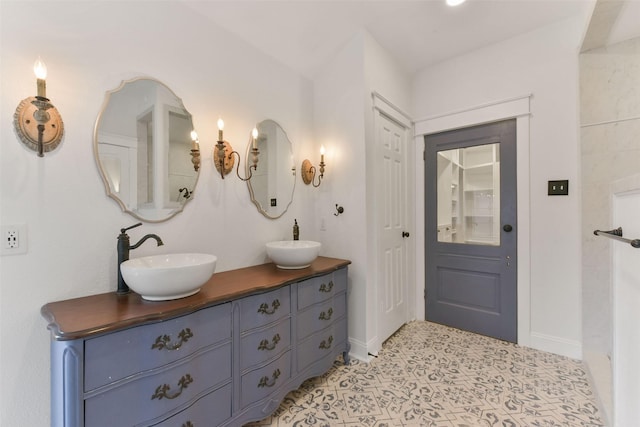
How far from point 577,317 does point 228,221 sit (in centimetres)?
284

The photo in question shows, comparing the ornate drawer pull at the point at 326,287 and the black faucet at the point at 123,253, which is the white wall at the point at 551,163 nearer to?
the ornate drawer pull at the point at 326,287

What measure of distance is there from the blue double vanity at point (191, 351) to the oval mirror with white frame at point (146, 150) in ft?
1.72

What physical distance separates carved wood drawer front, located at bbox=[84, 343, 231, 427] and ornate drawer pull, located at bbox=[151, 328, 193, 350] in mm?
81

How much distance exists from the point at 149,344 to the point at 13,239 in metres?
0.74

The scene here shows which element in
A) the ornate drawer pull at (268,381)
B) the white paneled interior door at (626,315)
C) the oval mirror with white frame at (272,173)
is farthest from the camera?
the oval mirror with white frame at (272,173)

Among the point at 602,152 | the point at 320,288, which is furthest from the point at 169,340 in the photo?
the point at 602,152

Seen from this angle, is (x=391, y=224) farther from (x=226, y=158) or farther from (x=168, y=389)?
(x=168, y=389)

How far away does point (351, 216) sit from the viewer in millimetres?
2316

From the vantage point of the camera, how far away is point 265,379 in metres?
1.54

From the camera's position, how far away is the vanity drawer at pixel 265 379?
146 cm

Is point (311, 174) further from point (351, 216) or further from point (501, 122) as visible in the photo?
point (501, 122)

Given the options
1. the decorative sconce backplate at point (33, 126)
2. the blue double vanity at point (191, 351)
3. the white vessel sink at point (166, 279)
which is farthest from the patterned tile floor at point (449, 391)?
the decorative sconce backplate at point (33, 126)

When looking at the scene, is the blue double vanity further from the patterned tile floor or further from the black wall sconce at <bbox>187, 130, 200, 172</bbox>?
the black wall sconce at <bbox>187, 130, 200, 172</bbox>

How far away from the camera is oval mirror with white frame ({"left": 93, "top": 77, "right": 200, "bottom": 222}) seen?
4.69 feet
